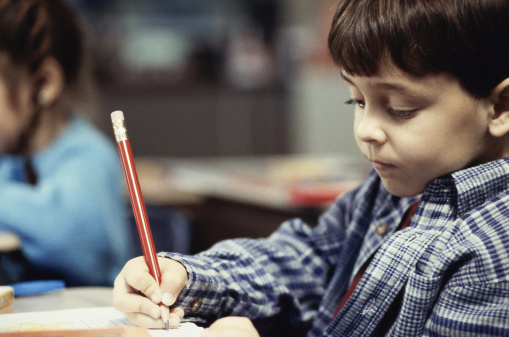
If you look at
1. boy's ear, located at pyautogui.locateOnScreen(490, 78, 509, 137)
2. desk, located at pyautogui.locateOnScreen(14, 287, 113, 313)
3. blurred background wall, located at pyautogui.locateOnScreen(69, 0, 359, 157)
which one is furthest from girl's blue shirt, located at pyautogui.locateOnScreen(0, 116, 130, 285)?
blurred background wall, located at pyautogui.locateOnScreen(69, 0, 359, 157)

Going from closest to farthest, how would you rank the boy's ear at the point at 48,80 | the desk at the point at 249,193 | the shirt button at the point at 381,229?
the shirt button at the point at 381,229 → the boy's ear at the point at 48,80 → the desk at the point at 249,193

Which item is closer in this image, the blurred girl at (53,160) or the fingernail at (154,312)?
the fingernail at (154,312)

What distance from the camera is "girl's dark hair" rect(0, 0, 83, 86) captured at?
1.29 meters

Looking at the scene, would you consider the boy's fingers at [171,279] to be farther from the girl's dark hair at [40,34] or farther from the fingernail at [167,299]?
the girl's dark hair at [40,34]

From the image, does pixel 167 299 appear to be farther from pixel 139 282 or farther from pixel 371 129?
pixel 371 129

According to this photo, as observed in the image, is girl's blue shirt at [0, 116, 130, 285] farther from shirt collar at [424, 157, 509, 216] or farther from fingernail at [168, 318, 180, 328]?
shirt collar at [424, 157, 509, 216]

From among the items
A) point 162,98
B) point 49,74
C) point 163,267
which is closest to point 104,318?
point 163,267

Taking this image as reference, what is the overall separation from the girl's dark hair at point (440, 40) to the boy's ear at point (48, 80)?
90cm

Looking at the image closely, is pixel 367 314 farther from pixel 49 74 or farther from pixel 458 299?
pixel 49 74

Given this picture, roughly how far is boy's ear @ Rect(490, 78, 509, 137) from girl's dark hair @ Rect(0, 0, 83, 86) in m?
1.00

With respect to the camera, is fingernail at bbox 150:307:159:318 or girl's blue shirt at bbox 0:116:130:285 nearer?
fingernail at bbox 150:307:159:318

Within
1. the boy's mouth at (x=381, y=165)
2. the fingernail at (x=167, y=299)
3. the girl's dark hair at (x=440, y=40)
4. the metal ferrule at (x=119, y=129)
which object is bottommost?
the fingernail at (x=167, y=299)

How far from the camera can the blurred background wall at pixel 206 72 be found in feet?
14.6

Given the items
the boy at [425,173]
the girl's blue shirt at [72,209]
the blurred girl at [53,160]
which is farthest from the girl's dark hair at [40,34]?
the boy at [425,173]
